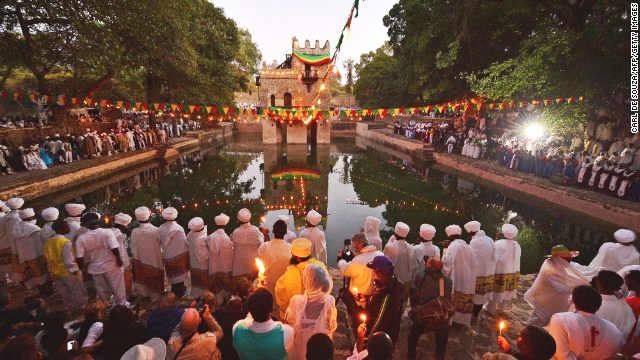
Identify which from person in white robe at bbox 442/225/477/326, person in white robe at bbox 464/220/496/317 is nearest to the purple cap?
person in white robe at bbox 442/225/477/326

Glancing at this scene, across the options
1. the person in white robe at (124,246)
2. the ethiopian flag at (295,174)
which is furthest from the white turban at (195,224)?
the ethiopian flag at (295,174)

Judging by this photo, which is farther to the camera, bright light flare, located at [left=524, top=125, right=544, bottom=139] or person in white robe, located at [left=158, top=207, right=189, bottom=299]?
bright light flare, located at [left=524, top=125, right=544, bottom=139]

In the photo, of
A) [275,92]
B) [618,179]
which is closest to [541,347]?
[618,179]

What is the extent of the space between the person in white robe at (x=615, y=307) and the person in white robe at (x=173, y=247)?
4827mm

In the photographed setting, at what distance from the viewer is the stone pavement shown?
3803mm

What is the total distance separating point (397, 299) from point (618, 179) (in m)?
11.3

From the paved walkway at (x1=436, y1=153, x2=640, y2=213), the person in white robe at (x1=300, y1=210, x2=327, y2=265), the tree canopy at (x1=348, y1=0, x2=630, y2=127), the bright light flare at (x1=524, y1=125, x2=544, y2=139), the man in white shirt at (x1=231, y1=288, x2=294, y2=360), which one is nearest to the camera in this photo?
the man in white shirt at (x1=231, y1=288, x2=294, y2=360)

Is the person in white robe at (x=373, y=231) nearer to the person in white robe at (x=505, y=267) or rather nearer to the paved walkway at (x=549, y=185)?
the person in white robe at (x=505, y=267)

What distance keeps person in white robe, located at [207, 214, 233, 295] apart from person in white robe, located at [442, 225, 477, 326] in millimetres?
2984

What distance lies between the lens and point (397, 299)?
9.40 ft

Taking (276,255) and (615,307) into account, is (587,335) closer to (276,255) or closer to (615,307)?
(615,307)

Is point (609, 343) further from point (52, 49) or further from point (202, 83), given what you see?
point (202, 83)

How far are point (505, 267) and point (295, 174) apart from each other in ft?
45.9

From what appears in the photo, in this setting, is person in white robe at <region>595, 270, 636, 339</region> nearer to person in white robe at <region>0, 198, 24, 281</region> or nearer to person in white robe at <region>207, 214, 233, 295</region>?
person in white robe at <region>207, 214, 233, 295</region>
